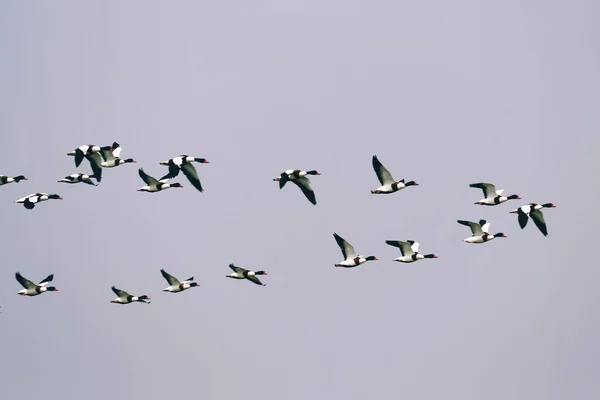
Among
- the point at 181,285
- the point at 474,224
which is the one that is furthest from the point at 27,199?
the point at 474,224

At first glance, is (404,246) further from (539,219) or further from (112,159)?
(112,159)

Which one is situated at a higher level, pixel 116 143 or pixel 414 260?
pixel 116 143

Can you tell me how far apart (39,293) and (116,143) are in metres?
8.05

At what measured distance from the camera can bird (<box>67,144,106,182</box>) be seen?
69963 millimetres

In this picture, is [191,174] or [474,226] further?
[474,226]

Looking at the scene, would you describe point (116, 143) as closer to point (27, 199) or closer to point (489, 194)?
point (27, 199)

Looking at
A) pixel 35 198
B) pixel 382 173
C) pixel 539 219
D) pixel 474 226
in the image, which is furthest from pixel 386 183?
pixel 35 198

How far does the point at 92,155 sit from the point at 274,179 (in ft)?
28.4

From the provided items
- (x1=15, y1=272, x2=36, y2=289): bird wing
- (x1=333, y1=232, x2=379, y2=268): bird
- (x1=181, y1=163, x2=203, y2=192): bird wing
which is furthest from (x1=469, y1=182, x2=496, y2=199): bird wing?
(x1=15, y1=272, x2=36, y2=289): bird wing

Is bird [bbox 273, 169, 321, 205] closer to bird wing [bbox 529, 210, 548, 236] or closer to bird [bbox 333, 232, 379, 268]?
bird [bbox 333, 232, 379, 268]

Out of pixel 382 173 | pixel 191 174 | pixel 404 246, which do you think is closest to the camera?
pixel 382 173

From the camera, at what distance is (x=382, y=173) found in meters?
69.2

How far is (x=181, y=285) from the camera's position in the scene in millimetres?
72500

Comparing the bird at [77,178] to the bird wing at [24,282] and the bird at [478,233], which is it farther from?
the bird at [478,233]
